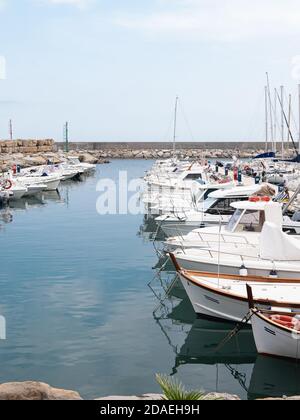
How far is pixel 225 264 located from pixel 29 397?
943 centimetres

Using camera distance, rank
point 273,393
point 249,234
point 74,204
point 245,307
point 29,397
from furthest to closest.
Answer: point 74,204
point 249,234
point 245,307
point 273,393
point 29,397

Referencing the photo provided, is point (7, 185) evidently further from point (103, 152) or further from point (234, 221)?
point (103, 152)

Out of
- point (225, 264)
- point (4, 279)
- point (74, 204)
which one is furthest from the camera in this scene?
point (74, 204)

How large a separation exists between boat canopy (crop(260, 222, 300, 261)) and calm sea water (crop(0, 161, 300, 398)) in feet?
8.98

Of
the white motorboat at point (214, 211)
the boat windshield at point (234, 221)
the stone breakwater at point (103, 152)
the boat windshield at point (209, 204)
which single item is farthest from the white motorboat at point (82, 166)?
the boat windshield at point (234, 221)

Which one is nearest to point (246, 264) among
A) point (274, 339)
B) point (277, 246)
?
point (277, 246)

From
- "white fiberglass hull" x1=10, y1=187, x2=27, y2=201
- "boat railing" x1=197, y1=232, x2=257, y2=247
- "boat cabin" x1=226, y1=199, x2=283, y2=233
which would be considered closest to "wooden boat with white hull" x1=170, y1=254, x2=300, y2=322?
"boat railing" x1=197, y1=232, x2=257, y2=247

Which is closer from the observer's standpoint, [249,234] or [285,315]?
[285,315]

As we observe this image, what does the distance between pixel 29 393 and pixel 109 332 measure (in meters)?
6.68

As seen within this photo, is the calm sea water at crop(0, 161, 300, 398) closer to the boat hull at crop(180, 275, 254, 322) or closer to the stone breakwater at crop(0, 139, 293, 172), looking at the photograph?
the boat hull at crop(180, 275, 254, 322)

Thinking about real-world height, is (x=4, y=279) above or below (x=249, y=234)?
below

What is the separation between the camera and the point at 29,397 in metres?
8.16
